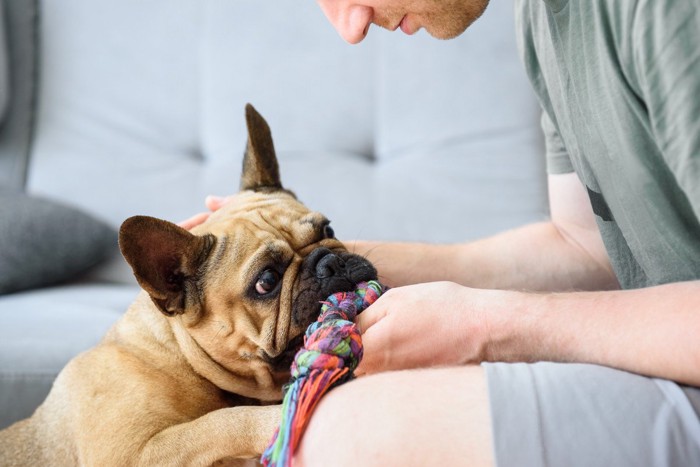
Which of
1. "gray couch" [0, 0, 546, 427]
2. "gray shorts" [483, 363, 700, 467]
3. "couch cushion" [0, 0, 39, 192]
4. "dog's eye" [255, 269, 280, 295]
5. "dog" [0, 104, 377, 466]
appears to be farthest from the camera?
"couch cushion" [0, 0, 39, 192]

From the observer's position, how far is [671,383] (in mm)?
974

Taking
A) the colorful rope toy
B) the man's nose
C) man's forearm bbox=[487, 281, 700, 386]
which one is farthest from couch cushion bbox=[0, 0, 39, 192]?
man's forearm bbox=[487, 281, 700, 386]

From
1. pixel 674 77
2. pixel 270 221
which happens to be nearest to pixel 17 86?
pixel 270 221

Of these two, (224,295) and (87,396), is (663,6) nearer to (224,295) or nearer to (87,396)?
(224,295)

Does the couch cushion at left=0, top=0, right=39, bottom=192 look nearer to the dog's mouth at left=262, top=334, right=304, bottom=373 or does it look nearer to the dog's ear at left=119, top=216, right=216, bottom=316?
the dog's ear at left=119, top=216, right=216, bottom=316

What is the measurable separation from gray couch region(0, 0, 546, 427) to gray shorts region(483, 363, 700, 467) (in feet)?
4.81

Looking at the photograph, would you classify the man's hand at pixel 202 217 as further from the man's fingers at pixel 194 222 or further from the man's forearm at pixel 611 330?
the man's forearm at pixel 611 330

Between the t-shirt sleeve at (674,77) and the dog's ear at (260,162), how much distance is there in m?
0.96

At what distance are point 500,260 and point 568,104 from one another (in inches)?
22.4

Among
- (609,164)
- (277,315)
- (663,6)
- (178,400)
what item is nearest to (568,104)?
(609,164)

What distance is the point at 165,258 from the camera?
1455 millimetres

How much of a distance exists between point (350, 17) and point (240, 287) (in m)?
0.57

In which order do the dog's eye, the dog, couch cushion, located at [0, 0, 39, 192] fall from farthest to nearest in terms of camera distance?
couch cushion, located at [0, 0, 39, 192] → the dog's eye → the dog

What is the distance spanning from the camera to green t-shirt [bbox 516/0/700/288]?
3.07 ft
